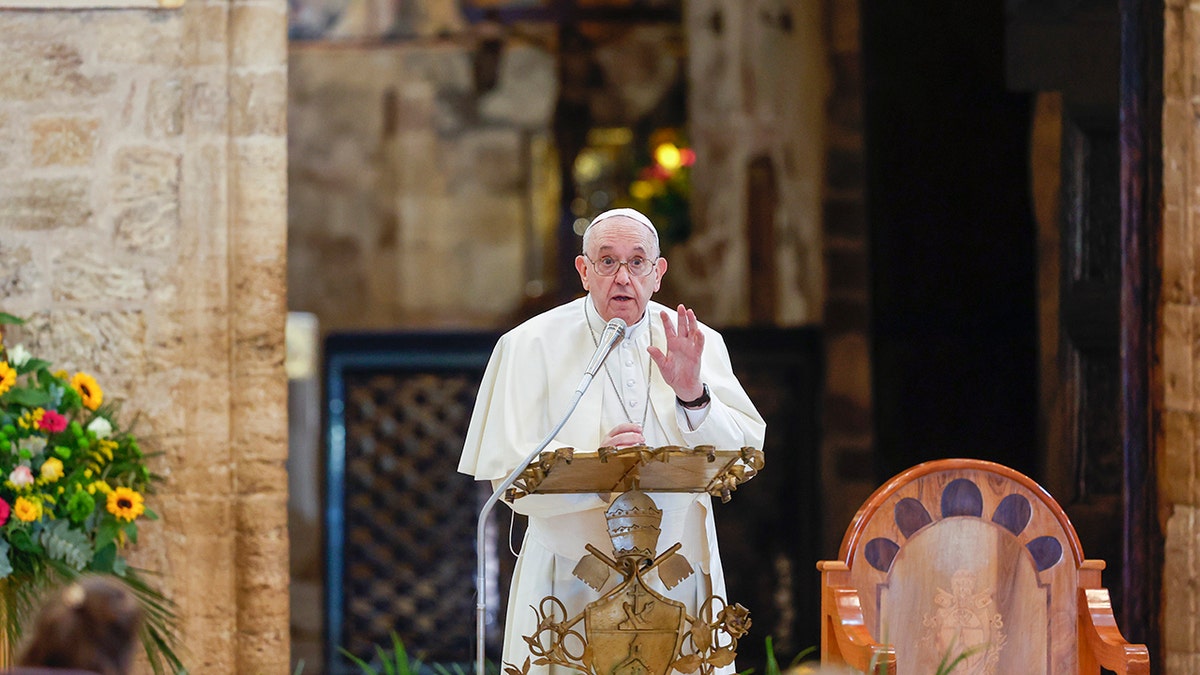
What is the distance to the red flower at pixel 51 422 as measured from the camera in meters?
4.33

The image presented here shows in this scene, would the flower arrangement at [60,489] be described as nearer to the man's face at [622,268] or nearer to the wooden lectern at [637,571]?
the wooden lectern at [637,571]

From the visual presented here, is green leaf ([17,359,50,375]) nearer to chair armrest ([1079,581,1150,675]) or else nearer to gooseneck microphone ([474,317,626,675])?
gooseneck microphone ([474,317,626,675])

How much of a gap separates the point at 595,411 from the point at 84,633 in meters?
1.82

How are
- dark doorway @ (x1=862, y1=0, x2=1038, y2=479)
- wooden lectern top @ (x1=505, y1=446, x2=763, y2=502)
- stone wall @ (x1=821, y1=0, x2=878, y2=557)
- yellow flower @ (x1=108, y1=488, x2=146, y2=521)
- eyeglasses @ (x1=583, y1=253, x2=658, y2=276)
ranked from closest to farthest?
wooden lectern top @ (x1=505, y1=446, x2=763, y2=502), eyeglasses @ (x1=583, y1=253, x2=658, y2=276), yellow flower @ (x1=108, y1=488, x2=146, y2=521), dark doorway @ (x1=862, y1=0, x2=1038, y2=479), stone wall @ (x1=821, y1=0, x2=878, y2=557)

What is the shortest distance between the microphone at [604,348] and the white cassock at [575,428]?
0.61m

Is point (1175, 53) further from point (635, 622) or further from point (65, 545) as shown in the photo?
point (65, 545)

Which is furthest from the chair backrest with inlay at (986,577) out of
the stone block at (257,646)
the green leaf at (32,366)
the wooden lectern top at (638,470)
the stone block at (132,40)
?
the stone block at (132,40)

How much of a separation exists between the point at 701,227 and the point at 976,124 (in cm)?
203

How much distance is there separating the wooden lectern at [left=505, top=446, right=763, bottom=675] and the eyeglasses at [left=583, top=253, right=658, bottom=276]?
0.57 m

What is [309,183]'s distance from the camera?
9219mm

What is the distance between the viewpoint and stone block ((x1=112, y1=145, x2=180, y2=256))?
192 inches

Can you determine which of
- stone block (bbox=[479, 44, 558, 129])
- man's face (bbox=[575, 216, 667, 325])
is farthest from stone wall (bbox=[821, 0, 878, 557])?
man's face (bbox=[575, 216, 667, 325])

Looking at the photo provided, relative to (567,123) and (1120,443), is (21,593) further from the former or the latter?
(567,123)

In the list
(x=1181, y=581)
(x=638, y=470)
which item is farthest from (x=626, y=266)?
(x=1181, y=581)
